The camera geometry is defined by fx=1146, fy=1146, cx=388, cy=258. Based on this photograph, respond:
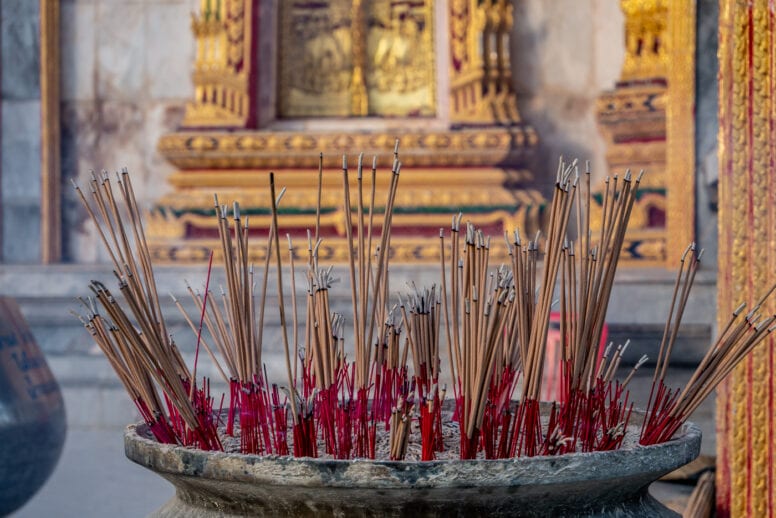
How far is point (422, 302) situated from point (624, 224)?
244mm

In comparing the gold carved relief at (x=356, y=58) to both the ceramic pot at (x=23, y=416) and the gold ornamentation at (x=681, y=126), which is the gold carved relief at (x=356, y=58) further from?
the ceramic pot at (x=23, y=416)

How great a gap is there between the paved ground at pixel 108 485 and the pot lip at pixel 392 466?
1.36 m

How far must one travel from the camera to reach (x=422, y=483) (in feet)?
2.71

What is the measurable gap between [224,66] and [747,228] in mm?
2476


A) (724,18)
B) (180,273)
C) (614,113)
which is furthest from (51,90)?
(724,18)

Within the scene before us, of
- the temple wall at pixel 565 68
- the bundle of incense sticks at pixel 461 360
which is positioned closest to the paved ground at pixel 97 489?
the bundle of incense sticks at pixel 461 360

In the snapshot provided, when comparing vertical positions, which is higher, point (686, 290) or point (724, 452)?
point (686, 290)

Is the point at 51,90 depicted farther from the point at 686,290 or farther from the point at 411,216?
the point at 686,290

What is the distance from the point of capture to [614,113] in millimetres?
3707

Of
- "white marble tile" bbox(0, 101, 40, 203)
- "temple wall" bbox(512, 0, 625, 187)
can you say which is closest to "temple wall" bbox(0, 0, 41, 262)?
"white marble tile" bbox(0, 101, 40, 203)

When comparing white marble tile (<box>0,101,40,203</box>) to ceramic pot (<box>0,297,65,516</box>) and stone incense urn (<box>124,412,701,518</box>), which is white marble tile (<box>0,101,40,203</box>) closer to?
ceramic pot (<box>0,297,65,516</box>)

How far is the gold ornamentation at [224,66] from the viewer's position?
12.8 ft

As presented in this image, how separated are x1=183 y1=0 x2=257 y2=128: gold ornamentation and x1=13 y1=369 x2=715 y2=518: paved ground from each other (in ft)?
4.16

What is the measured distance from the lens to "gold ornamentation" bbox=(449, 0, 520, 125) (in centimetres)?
381
